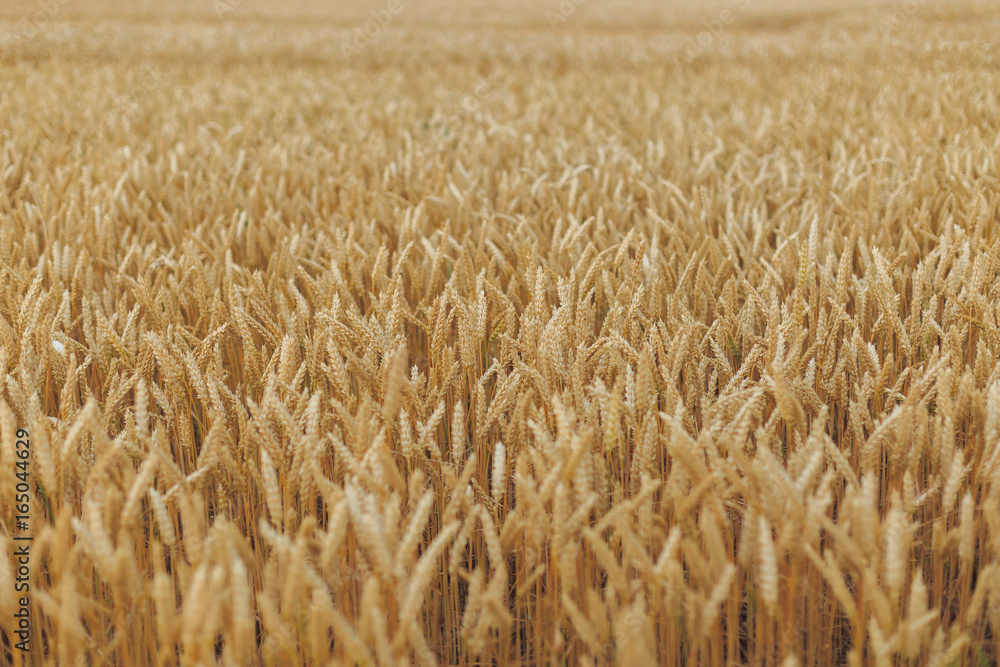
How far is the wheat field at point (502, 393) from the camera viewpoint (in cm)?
77

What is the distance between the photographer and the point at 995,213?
2031 mm

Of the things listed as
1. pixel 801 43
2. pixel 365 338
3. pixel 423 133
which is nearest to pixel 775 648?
pixel 365 338

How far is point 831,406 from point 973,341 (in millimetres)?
373

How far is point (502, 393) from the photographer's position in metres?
1.10

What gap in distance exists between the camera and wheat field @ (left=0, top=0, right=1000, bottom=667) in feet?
2.52

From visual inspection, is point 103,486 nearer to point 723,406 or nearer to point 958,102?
point 723,406
